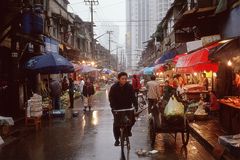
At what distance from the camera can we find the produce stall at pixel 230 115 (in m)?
11.8

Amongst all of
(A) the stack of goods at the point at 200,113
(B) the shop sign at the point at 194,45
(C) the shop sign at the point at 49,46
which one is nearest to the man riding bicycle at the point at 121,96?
(A) the stack of goods at the point at 200,113

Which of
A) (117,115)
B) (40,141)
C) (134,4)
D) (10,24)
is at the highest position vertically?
(134,4)

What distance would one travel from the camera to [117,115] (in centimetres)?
941

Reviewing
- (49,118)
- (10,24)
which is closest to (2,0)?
(10,24)

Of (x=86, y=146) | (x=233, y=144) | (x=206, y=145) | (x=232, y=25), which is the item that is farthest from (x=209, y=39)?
(x=233, y=144)

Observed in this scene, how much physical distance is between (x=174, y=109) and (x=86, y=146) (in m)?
2.91

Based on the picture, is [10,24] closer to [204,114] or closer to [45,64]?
[45,64]

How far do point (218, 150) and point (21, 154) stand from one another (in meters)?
5.43

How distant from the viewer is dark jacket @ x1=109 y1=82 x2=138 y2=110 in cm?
959

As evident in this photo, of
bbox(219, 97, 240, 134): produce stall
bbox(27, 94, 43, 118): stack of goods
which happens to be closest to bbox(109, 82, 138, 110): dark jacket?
bbox(219, 97, 240, 134): produce stall

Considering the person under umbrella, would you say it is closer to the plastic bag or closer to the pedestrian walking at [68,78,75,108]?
the pedestrian walking at [68,78,75,108]

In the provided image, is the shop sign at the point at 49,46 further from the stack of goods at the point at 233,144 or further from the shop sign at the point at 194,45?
the stack of goods at the point at 233,144

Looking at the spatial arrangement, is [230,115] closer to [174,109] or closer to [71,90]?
[174,109]

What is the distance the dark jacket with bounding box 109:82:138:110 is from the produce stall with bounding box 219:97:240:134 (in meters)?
3.63
